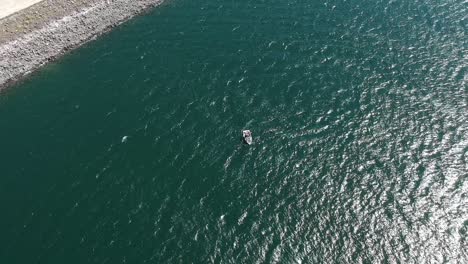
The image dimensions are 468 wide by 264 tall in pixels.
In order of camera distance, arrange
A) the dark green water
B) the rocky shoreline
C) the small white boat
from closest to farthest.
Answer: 1. the dark green water
2. the small white boat
3. the rocky shoreline

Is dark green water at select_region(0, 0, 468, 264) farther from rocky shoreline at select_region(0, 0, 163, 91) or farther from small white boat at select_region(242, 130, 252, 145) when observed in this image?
rocky shoreline at select_region(0, 0, 163, 91)

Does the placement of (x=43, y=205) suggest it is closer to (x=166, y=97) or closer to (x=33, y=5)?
A: (x=166, y=97)

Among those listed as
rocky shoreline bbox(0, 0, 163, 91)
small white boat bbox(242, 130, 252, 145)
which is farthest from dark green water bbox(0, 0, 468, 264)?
rocky shoreline bbox(0, 0, 163, 91)

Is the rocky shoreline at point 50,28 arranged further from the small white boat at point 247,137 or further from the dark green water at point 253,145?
the small white boat at point 247,137

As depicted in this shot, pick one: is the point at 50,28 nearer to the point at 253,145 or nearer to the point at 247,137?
the point at 247,137

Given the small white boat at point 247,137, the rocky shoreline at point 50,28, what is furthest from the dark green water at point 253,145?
the rocky shoreline at point 50,28

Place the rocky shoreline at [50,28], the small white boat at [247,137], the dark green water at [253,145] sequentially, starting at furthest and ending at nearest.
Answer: the rocky shoreline at [50,28], the small white boat at [247,137], the dark green water at [253,145]
